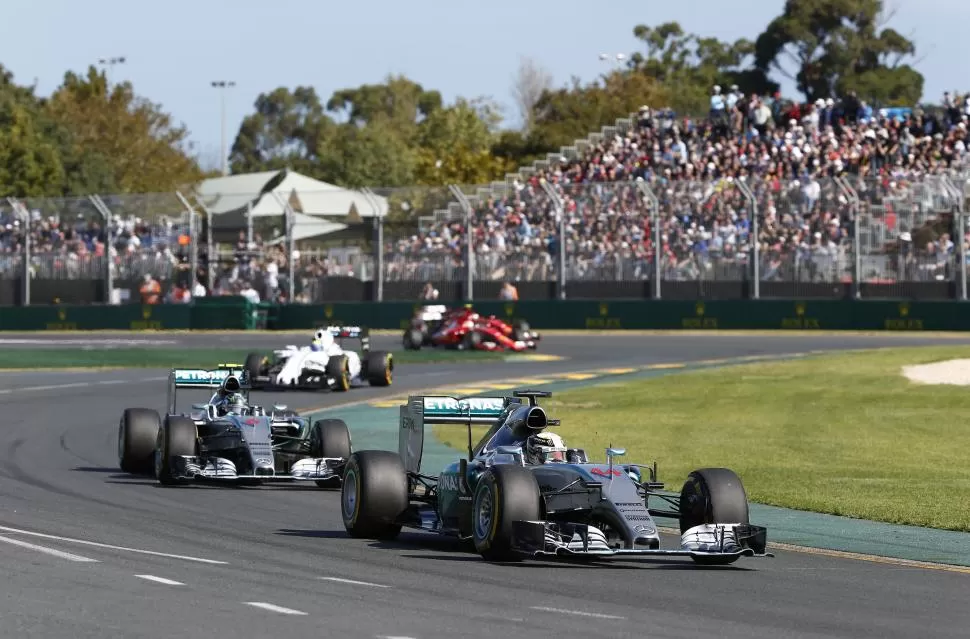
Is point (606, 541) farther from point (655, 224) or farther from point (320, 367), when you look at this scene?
point (655, 224)

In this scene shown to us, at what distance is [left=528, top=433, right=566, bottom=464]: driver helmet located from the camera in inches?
548

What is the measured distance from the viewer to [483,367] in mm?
40250

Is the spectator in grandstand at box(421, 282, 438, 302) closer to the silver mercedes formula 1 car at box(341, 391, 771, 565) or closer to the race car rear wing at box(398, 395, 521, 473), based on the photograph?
the race car rear wing at box(398, 395, 521, 473)

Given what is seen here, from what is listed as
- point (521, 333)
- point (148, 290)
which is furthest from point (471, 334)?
point (148, 290)

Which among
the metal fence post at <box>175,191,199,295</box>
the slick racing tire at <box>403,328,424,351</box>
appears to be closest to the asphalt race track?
the slick racing tire at <box>403,328,424,351</box>

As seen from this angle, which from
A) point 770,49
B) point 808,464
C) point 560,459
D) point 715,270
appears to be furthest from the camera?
point 770,49

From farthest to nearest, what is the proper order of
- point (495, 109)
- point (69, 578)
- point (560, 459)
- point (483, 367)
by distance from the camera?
point (495, 109)
point (483, 367)
point (560, 459)
point (69, 578)

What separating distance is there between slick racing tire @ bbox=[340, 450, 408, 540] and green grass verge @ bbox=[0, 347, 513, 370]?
82.9 ft

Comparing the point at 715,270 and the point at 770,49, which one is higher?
the point at 770,49

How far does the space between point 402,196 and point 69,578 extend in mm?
43608

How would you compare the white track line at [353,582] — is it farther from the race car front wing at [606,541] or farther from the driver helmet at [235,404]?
the driver helmet at [235,404]

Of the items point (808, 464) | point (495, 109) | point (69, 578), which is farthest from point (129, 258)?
point (495, 109)

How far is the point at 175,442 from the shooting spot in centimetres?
1886

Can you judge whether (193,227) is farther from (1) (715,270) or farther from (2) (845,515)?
(2) (845,515)
